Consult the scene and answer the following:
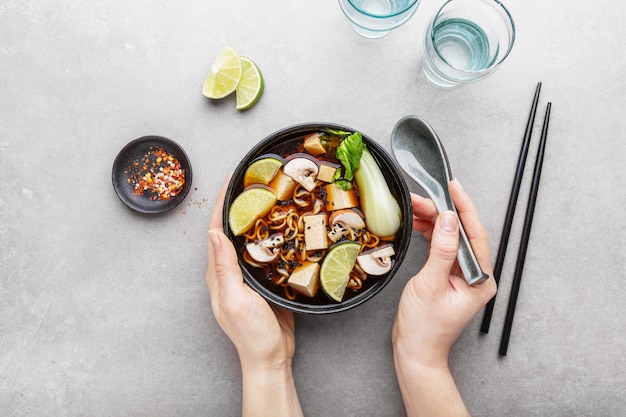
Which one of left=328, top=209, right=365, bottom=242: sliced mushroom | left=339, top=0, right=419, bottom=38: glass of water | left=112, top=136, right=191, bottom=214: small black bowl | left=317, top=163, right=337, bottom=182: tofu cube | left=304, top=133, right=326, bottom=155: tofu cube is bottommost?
left=112, top=136, right=191, bottom=214: small black bowl

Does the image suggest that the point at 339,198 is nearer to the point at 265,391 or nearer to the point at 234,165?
the point at 234,165

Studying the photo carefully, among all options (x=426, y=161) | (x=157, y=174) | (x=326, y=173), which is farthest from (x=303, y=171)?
(x=157, y=174)

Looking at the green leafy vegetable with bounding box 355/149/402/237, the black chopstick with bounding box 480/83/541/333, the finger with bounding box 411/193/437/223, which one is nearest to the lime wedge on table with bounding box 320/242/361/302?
the green leafy vegetable with bounding box 355/149/402/237

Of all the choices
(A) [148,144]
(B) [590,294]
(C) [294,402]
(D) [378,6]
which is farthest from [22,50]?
(B) [590,294]

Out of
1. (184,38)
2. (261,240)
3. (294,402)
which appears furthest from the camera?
(184,38)

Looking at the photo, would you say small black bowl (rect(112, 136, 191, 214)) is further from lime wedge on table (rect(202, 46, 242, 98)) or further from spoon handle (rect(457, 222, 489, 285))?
spoon handle (rect(457, 222, 489, 285))

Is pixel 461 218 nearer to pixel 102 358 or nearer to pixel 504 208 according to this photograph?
pixel 504 208
